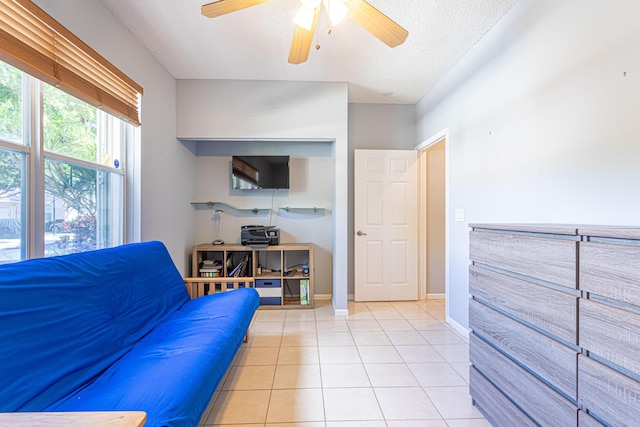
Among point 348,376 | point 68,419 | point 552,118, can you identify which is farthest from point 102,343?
point 552,118

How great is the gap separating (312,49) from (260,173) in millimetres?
1575

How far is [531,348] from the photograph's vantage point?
3.93 feet

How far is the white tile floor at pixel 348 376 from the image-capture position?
5.10 ft

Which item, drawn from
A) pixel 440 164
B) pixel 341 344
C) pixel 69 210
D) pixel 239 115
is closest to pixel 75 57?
pixel 69 210

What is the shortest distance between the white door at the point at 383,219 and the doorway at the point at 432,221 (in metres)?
0.12

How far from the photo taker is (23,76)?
147cm

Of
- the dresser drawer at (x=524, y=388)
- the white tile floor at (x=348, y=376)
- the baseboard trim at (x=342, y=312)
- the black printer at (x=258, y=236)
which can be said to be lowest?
the white tile floor at (x=348, y=376)

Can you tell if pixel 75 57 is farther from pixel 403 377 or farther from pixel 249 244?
pixel 403 377

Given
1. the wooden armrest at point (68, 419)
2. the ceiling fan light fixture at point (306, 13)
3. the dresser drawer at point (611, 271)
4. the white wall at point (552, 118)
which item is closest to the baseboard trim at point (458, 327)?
the white wall at point (552, 118)

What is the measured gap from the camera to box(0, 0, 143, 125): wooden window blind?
50.3 inches

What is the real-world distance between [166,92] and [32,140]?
5.15 ft

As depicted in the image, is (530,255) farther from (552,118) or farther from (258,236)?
(258,236)

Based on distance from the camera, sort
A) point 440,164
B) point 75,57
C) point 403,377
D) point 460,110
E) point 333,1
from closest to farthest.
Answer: point 333,1 < point 75,57 < point 403,377 < point 460,110 < point 440,164

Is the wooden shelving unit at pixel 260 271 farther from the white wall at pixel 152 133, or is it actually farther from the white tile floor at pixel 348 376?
the white tile floor at pixel 348 376
